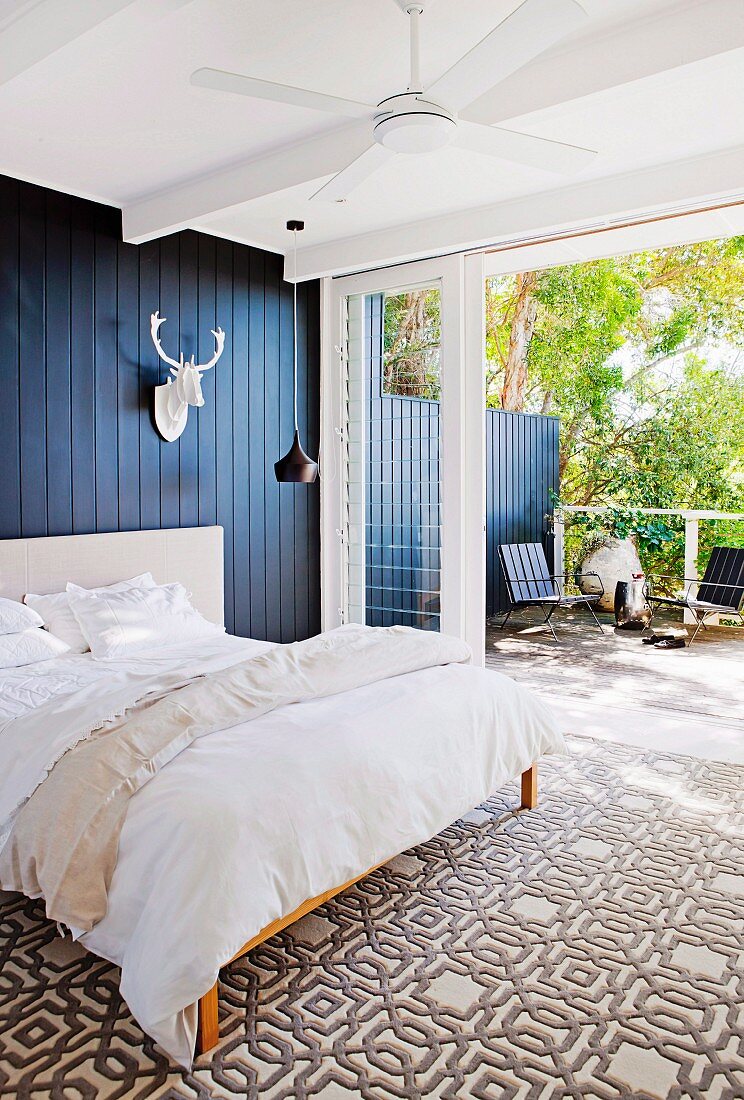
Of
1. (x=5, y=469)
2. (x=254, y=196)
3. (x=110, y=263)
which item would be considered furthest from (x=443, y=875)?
(x=110, y=263)

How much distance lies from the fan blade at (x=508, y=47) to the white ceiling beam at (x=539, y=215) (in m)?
1.97

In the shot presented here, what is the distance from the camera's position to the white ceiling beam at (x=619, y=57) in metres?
2.59

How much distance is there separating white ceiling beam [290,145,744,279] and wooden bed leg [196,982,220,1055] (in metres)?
3.79

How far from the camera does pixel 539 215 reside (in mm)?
4309

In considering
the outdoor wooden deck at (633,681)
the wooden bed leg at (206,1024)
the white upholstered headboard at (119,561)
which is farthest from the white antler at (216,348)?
the wooden bed leg at (206,1024)

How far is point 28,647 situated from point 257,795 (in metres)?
1.75

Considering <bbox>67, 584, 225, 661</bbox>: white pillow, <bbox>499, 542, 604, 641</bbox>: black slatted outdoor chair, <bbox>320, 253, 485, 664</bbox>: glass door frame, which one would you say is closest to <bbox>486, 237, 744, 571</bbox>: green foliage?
<bbox>499, 542, 604, 641</bbox>: black slatted outdoor chair

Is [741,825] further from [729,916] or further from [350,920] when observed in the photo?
[350,920]

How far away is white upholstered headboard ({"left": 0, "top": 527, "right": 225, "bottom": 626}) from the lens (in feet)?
12.9

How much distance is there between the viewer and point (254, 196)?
3848 mm

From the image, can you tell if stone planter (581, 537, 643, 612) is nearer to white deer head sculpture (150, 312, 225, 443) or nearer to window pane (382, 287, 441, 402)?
window pane (382, 287, 441, 402)

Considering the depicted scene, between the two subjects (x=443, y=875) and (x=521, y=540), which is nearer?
(x=443, y=875)

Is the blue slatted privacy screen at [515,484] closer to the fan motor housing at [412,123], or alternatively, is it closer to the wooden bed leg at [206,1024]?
the fan motor housing at [412,123]

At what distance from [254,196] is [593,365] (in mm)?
6627
